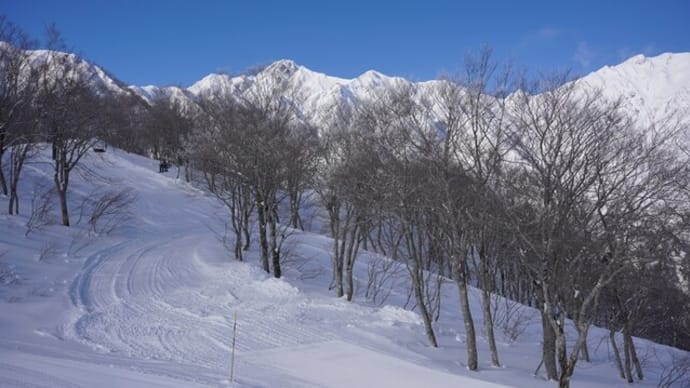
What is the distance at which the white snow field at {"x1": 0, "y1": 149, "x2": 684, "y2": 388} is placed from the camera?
8.07m

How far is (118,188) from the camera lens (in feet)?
120

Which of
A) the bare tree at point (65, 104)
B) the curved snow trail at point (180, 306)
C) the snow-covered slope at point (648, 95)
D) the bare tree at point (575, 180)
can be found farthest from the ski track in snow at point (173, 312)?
the snow-covered slope at point (648, 95)

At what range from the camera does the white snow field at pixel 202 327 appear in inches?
318

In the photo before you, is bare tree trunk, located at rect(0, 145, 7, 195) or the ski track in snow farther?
bare tree trunk, located at rect(0, 145, 7, 195)

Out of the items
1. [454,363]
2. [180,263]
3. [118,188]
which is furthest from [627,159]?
[118,188]

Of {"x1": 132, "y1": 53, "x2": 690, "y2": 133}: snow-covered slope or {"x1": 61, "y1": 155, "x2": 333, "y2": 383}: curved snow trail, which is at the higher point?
{"x1": 132, "y1": 53, "x2": 690, "y2": 133}: snow-covered slope

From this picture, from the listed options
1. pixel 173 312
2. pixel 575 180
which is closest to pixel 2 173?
pixel 173 312

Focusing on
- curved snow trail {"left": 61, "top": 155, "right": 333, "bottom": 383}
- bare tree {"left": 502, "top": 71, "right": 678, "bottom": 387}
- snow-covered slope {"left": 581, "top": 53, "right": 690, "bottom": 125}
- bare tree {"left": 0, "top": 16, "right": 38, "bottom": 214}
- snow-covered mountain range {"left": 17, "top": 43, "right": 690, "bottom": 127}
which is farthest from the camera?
bare tree {"left": 0, "top": 16, "right": 38, "bottom": 214}

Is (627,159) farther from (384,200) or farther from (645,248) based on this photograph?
(384,200)

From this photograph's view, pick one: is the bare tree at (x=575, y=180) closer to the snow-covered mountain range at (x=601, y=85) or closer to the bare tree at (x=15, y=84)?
the snow-covered mountain range at (x=601, y=85)

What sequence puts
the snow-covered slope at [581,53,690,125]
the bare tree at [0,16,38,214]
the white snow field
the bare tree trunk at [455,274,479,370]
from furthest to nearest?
the bare tree at [0,16,38,214]
the bare tree trunk at [455,274,479,370]
the snow-covered slope at [581,53,690,125]
the white snow field

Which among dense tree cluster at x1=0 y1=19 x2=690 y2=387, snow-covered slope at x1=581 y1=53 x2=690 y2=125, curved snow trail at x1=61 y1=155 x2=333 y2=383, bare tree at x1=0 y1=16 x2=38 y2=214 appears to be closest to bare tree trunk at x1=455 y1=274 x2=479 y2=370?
dense tree cluster at x1=0 y1=19 x2=690 y2=387

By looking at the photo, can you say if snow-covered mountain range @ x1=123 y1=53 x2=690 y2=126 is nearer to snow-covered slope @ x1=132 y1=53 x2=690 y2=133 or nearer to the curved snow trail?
snow-covered slope @ x1=132 y1=53 x2=690 y2=133

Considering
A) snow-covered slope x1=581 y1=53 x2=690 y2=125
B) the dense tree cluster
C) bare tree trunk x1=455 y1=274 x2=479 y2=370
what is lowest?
bare tree trunk x1=455 y1=274 x2=479 y2=370
